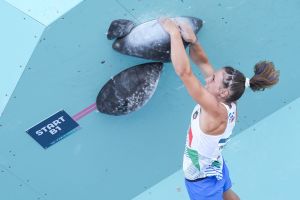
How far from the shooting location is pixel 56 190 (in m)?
3.01

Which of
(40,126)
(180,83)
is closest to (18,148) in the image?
(40,126)

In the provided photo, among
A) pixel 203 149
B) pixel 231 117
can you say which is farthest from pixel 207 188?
pixel 231 117

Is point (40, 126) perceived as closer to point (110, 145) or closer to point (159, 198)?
point (110, 145)

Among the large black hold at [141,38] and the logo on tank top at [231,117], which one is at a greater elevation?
the large black hold at [141,38]

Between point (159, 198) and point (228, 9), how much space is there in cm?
109

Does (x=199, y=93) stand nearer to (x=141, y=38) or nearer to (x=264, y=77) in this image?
(x=264, y=77)

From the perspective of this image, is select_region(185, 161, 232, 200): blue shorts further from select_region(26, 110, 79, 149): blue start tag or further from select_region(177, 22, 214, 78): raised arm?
select_region(26, 110, 79, 149): blue start tag

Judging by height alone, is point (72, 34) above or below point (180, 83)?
above

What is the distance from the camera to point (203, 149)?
8.13 feet

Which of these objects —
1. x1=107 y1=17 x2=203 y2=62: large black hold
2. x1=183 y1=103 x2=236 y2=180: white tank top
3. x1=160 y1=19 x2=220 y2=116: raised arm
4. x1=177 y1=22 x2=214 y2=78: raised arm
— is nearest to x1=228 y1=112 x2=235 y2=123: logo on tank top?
x1=183 y1=103 x2=236 y2=180: white tank top

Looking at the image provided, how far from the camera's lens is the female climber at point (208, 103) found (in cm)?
227

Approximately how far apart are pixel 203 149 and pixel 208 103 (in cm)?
29

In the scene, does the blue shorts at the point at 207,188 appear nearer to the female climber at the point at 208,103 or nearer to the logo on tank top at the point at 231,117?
the female climber at the point at 208,103

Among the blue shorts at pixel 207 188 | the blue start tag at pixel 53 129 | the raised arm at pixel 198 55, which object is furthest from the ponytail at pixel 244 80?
the blue start tag at pixel 53 129
